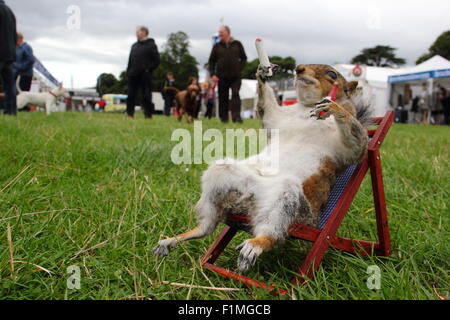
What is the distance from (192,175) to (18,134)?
178 centimetres

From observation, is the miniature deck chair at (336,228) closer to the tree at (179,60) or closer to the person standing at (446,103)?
the person standing at (446,103)

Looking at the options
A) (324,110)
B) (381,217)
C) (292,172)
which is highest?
(324,110)

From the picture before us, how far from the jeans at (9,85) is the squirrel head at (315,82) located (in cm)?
582

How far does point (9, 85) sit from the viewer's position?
638 centimetres

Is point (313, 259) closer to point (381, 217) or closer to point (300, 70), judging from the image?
point (381, 217)

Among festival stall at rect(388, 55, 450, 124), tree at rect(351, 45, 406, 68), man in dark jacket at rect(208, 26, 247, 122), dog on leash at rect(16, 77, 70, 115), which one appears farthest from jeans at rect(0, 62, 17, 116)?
tree at rect(351, 45, 406, 68)

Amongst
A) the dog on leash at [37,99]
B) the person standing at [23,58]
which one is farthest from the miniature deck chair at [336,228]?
the dog on leash at [37,99]

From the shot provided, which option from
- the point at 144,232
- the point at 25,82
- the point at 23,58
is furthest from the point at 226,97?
the point at 144,232

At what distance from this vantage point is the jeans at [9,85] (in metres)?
6.21

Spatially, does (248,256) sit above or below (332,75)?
below

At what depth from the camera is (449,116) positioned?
1593cm

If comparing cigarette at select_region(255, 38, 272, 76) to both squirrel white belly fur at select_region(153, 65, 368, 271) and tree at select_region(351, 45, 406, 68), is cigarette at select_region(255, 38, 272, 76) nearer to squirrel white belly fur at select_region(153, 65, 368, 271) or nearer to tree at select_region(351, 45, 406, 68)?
squirrel white belly fur at select_region(153, 65, 368, 271)

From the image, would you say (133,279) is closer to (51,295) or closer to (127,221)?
(51,295)

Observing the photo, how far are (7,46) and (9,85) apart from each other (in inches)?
31.9
